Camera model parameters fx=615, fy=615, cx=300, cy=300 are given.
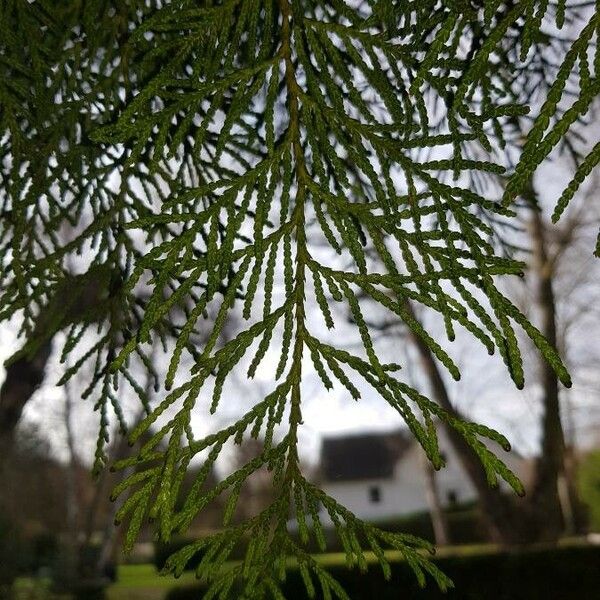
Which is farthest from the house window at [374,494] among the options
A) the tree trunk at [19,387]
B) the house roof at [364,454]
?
the tree trunk at [19,387]

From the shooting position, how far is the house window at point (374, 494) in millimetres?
52531

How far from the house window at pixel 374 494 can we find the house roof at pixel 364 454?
1162mm

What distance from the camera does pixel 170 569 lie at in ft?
5.25

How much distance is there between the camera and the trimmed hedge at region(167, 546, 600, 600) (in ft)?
37.9

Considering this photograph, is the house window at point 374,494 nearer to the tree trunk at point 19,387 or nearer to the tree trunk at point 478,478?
the tree trunk at point 478,478

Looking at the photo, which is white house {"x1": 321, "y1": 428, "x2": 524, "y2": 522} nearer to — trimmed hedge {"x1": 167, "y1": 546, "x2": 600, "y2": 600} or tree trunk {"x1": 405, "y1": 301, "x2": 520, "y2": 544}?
tree trunk {"x1": 405, "y1": 301, "x2": 520, "y2": 544}

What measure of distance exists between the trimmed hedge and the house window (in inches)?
1634

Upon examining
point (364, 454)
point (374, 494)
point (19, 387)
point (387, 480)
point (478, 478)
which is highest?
point (364, 454)

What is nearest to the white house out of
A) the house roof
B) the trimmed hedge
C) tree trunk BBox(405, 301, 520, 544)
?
the house roof

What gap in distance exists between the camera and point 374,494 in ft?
172

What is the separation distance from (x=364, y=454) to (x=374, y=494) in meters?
3.42

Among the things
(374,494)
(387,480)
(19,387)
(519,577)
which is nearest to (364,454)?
(387,480)

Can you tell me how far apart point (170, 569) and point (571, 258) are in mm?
19295

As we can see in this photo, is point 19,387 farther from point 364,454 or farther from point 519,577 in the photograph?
point 364,454
